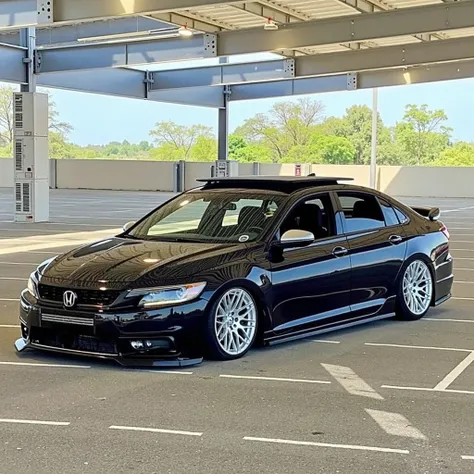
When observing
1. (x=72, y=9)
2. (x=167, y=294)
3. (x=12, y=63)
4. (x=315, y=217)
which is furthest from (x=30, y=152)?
(x=167, y=294)

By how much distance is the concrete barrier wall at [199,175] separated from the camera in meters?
45.4

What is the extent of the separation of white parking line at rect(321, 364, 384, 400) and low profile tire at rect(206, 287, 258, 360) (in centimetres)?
69

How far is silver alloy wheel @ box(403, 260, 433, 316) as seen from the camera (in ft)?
29.5

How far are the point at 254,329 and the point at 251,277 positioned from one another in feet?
1.47

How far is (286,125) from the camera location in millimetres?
75938

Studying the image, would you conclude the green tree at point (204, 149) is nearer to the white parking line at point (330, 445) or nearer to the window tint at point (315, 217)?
the window tint at point (315, 217)

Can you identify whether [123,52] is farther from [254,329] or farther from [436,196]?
[436,196]

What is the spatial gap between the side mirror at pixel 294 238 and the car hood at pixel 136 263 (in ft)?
1.34

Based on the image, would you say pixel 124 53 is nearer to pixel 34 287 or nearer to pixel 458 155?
pixel 34 287

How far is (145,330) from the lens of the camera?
6.74m

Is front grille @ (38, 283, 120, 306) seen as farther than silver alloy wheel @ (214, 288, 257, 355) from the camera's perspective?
No

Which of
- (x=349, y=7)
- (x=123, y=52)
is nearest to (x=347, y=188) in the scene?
(x=349, y=7)

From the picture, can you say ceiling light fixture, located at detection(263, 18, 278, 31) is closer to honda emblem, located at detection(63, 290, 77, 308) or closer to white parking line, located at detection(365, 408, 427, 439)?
honda emblem, located at detection(63, 290, 77, 308)

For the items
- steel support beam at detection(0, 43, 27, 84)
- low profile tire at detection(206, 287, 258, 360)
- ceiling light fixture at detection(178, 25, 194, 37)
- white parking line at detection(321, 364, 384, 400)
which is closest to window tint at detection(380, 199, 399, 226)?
low profile tire at detection(206, 287, 258, 360)
